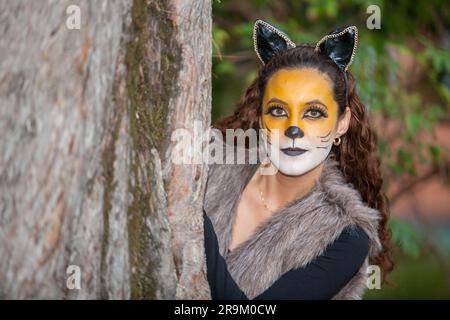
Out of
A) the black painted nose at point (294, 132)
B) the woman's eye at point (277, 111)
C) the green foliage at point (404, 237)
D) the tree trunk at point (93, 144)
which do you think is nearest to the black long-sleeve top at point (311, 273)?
the tree trunk at point (93, 144)

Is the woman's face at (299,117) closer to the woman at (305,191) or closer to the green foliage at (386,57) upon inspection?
the woman at (305,191)

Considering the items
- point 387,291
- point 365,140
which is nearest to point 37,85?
point 365,140

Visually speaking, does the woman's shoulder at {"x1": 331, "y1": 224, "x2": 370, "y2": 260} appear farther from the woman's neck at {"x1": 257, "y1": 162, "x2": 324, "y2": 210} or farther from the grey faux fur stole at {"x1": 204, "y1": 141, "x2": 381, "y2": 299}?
the woman's neck at {"x1": 257, "y1": 162, "x2": 324, "y2": 210}

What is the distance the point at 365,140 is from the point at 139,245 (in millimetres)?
1251

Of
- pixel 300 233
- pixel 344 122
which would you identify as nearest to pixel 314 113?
pixel 344 122

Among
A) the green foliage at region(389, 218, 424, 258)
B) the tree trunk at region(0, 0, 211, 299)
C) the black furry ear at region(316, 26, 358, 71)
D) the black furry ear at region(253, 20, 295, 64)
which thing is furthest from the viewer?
the green foliage at region(389, 218, 424, 258)

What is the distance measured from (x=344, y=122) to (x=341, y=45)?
0.32m

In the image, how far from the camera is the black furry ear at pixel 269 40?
2922 millimetres

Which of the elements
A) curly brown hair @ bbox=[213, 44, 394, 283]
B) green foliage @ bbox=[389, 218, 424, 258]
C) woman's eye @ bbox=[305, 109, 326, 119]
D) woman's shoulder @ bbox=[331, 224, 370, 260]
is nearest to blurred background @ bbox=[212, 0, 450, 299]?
green foliage @ bbox=[389, 218, 424, 258]

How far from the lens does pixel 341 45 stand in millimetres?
2846

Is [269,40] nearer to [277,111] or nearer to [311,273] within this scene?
[277,111]

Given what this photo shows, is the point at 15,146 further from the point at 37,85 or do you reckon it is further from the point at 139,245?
the point at 139,245

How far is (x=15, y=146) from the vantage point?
2.05m

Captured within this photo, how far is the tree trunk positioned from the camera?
204cm
